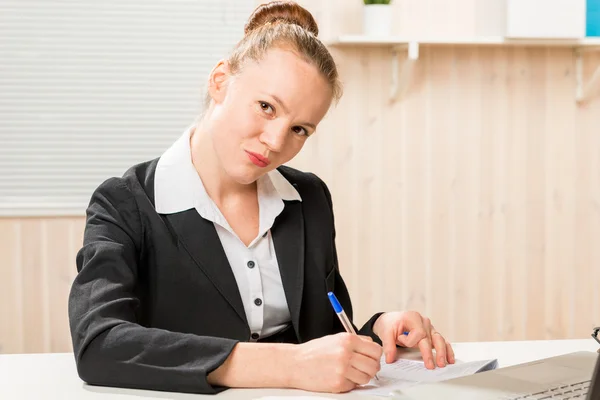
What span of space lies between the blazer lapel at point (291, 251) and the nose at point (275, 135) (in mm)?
261

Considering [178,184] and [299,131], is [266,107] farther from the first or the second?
[178,184]

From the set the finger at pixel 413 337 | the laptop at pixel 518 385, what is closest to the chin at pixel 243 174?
the finger at pixel 413 337

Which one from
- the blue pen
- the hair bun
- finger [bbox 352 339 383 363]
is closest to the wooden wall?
the hair bun

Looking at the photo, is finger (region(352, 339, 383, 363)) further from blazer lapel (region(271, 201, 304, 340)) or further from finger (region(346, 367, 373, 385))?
blazer lapel (region(271, 201, 304, 340))

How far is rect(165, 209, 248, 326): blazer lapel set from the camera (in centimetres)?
144

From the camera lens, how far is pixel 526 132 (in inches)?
123

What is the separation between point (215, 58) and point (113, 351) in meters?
2.01

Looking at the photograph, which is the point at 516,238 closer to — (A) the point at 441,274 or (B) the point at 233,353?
(A) the point at 441,274

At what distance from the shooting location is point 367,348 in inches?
44.0

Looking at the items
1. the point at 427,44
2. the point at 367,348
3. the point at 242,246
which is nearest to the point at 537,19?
the point at 427,44

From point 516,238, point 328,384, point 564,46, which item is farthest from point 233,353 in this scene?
point 564,46

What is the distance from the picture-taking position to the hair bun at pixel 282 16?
1.55 m

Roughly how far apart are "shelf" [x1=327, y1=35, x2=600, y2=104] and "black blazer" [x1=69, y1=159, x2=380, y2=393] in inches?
47.1

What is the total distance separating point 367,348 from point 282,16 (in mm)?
777
